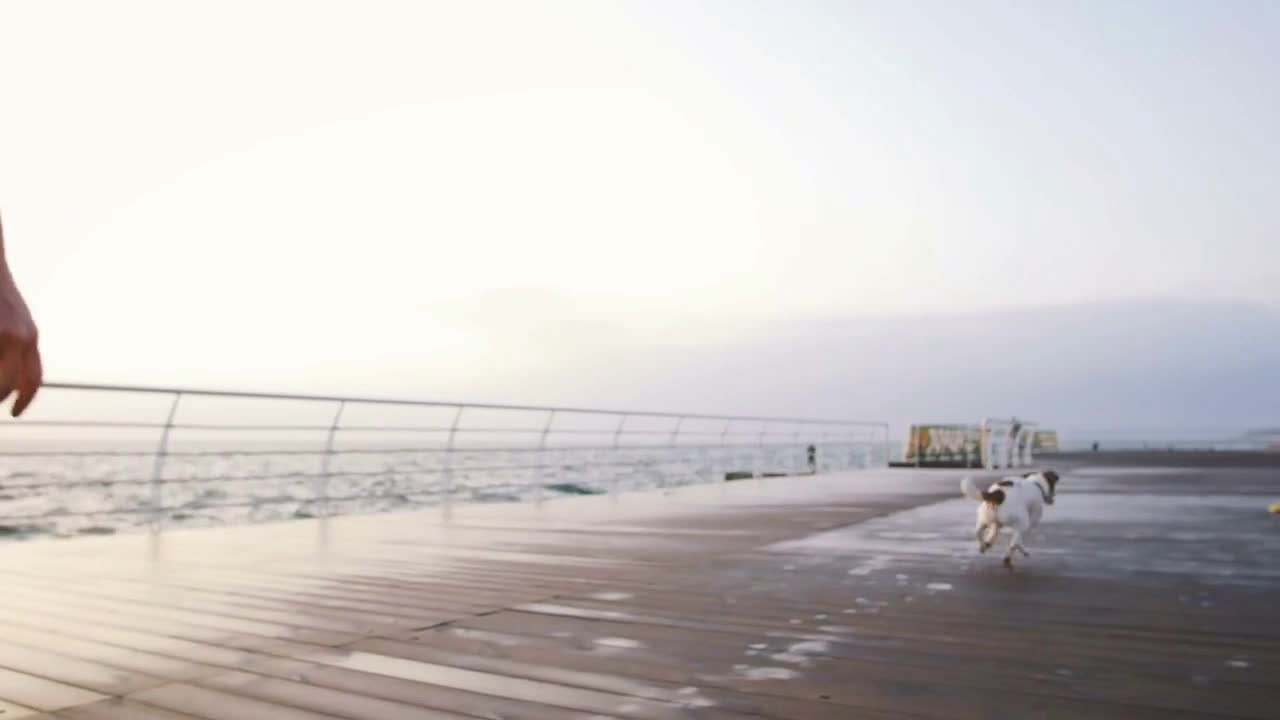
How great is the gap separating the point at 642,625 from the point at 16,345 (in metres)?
2.70

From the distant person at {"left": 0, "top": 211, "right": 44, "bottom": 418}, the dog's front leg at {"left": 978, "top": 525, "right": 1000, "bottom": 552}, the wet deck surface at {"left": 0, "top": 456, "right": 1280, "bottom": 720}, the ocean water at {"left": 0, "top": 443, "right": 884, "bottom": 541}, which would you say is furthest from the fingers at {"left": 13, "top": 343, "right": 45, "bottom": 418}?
the dog's front leg at {"left": 978, "top": 525, "right": 1000, "bottom": 552}

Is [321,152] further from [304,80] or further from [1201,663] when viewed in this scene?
[1201,663]

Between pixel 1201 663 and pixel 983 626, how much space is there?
672 mm

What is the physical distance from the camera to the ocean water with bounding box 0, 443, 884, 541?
631cm

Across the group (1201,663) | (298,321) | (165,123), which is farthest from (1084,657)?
(298,321)

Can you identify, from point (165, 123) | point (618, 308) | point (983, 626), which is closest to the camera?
point (983, 626)

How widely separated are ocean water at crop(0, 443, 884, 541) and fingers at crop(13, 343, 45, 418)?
3515 mm

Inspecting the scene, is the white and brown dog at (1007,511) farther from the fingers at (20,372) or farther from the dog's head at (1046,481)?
the fingers at (20,372)

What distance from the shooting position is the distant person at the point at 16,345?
73 cm

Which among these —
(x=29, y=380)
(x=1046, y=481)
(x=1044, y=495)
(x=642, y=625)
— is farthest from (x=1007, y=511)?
(x=29, y=380)

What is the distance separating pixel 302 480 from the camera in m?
20.9

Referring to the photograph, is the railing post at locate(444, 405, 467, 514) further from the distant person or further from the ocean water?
the distant person

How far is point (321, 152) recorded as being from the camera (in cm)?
1418

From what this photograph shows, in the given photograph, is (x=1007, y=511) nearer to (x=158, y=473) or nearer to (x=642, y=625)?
(x=642, y=625)
